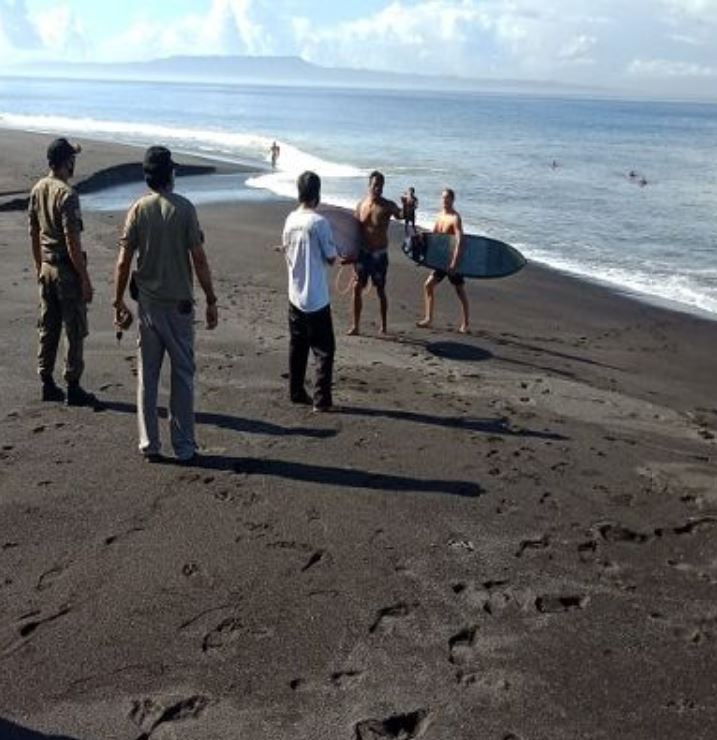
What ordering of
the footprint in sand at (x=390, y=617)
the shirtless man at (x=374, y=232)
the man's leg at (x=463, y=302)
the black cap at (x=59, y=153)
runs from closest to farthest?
the footprint in sand at (x=390, y=617)
the black cap at (x=59, y=153)
the shirtless man at (x=374, y=232)
the man's leg at (x=463, y=302)

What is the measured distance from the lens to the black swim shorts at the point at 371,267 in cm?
989

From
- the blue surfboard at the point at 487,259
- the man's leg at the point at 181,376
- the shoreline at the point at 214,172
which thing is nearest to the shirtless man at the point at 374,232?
the blue surfboard at the point at 487,259

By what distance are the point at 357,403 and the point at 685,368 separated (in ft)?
16.0

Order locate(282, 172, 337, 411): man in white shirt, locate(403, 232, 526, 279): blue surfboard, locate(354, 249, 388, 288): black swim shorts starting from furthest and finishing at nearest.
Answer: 1. locate(403, 232, 526, 279): blue surfboard
2. locate(354, 249, 388, 288): black swim shorts
3. locate(282, 172, 337, 411): man in white shirt

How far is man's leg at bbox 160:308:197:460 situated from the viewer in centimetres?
596

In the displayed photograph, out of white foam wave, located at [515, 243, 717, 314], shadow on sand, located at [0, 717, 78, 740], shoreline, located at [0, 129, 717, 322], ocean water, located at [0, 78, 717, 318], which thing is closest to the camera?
shadow on sand, located at [0, 717, 78, 740]

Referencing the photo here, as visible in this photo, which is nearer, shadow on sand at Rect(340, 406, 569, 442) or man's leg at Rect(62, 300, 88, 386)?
man's leg at Rect(62, 300, 88, 386)

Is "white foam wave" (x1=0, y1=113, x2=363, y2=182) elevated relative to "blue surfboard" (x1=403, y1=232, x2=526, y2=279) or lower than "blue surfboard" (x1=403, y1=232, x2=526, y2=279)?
lower

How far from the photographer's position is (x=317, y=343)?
24.0 ft

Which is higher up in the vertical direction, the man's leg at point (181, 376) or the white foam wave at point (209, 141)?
the man's leg at point (181, 376)

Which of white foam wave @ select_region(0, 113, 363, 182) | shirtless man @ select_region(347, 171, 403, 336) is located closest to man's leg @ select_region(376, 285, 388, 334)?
shirtless man @ select_region(347, 171, 403, 336)

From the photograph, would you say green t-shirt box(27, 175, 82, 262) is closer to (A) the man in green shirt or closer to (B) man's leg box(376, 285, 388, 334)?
(A) the man in green shirt

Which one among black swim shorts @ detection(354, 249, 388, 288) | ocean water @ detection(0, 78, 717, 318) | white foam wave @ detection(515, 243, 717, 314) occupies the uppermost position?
black swim shorts @ detection(354, 249, 388, 288)

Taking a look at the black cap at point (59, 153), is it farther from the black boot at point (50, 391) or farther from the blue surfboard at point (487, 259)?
the blue surfboard at point (487, 259)
